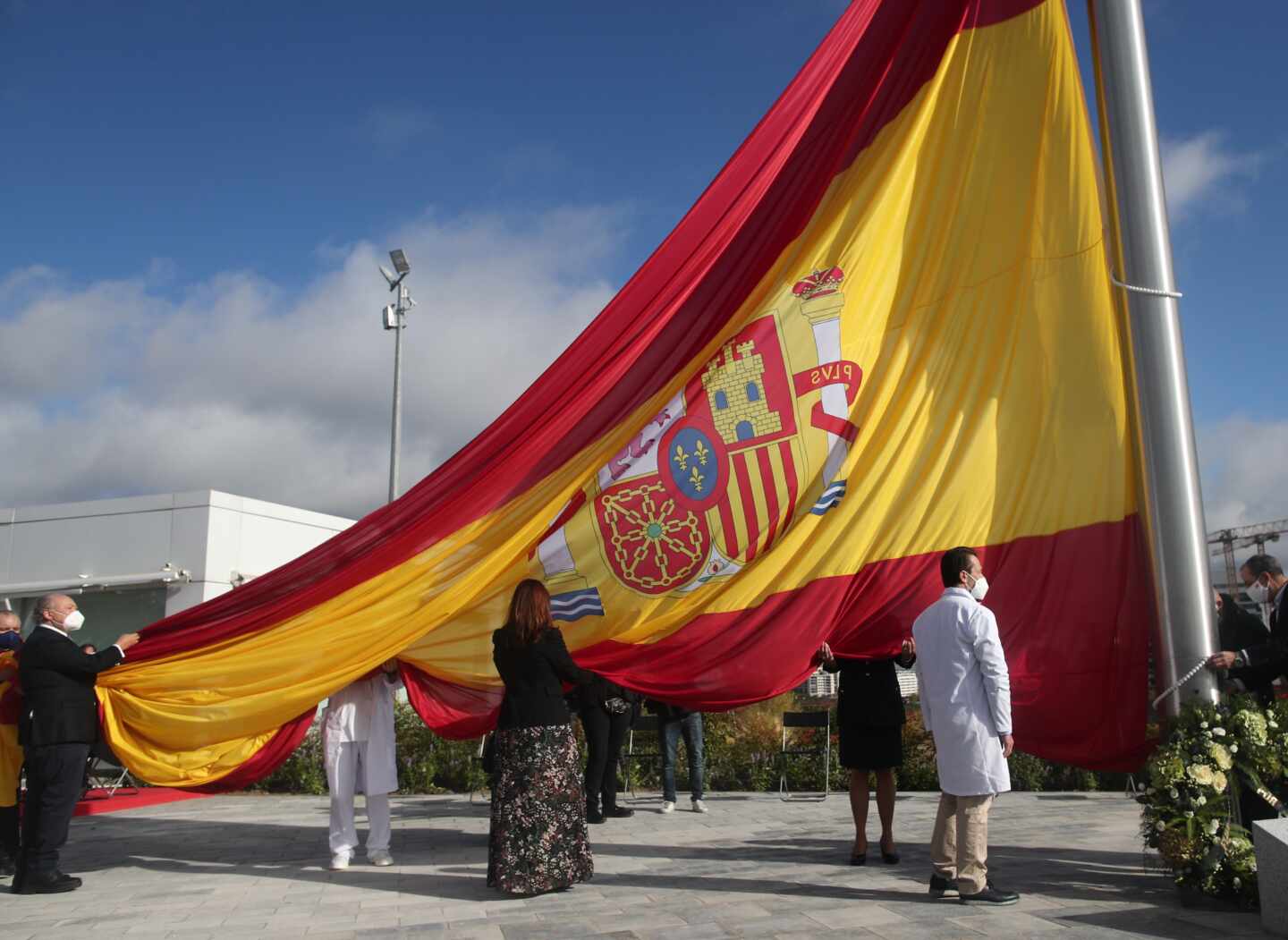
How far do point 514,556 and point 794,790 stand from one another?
685cm

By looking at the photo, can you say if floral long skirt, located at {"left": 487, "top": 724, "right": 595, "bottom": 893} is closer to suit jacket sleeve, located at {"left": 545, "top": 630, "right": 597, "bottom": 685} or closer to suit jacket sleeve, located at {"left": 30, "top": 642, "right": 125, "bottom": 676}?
suit jacket sleeve, located at {"left": 545, "top": 630, "right": 597, "bottom": 685}

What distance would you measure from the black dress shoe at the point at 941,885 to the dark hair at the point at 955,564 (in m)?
1.58

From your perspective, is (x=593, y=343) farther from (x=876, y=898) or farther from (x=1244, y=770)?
(x=1244, y=770)

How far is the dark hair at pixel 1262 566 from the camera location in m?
6.92

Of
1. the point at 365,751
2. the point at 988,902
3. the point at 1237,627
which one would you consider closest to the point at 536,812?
the point at 365,751

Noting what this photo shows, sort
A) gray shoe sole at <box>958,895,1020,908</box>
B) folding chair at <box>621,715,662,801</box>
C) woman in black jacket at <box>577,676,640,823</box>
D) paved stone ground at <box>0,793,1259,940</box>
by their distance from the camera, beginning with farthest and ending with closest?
1. folding chair at <box>621,715,662,801</box>
2. woman in black jacket at <box>577,676,640,823</box>
3. gray shoe sole at <box>958,895,1020,908</box>
4. paved stone ground at <box>0,793,1259,940</box>

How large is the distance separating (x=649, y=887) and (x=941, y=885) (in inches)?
68.8

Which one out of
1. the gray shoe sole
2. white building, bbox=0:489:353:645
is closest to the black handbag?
the gray shoe sole

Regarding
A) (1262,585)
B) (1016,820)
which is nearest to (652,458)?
(1262,585)

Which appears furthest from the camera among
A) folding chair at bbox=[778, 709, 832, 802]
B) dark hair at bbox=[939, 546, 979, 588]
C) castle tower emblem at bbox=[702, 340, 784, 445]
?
folding chair at bbox=[778, 709, 832, 802]

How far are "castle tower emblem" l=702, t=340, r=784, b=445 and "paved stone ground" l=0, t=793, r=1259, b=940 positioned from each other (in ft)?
9.07

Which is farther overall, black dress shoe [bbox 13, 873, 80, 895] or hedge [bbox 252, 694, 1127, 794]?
hedge [bbox 252, 694, 1127, 794]

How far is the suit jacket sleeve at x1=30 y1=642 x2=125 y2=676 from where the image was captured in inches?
275

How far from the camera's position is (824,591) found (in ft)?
20.3
